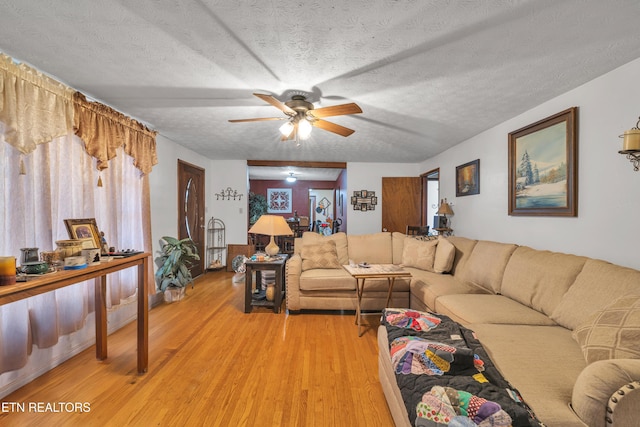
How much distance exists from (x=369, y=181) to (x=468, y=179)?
2.31m

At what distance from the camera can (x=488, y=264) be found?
283 centimetres

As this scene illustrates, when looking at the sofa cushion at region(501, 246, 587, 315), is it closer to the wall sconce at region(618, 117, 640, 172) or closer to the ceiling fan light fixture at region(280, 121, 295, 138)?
the wall sconce at region(618, 117, 640, 172)

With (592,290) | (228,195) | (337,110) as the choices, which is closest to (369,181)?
(228,195)

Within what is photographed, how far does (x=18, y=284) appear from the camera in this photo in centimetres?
130

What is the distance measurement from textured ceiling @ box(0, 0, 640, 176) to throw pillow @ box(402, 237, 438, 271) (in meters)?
1.64

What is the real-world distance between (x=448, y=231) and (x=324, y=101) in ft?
10.3

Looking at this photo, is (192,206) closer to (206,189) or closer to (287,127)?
(206,189)

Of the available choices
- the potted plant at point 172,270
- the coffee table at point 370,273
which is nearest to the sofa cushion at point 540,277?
the coffee table at point 370,273

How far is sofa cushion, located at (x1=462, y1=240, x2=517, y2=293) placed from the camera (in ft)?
8.86

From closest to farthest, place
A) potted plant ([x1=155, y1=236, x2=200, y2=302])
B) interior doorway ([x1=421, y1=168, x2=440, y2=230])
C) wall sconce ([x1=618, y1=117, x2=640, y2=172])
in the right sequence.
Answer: wall sconce ([x1=618, y1=117, x2=640, y2=172])
potted plant ([x1=155, y1=236, x2=200, y2=302])
interior doorway ([x1=421, y1=168, x2=440, y2=230])

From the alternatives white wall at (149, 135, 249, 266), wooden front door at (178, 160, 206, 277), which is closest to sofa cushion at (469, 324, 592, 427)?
white wall at (149, 135, 249, 266)

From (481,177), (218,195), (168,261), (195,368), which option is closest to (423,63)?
(481,177)

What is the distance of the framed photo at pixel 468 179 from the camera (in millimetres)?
3786

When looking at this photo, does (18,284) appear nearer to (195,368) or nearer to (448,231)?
(195,368)
